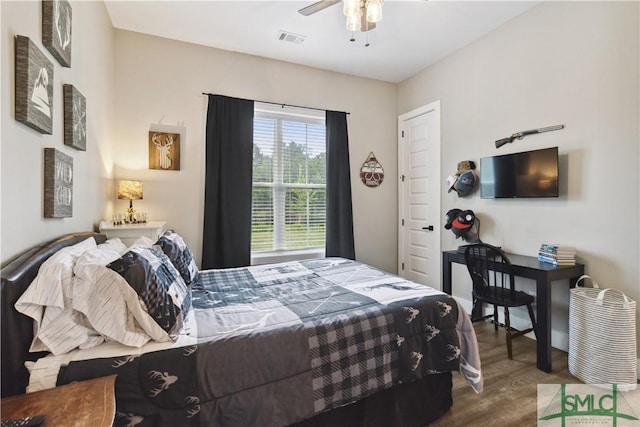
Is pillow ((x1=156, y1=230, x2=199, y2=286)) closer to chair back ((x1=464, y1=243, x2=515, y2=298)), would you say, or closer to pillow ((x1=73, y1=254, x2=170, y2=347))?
pillow ((x1=73, y1=254, x2=170, y2=347))

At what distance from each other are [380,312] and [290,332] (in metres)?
0.53

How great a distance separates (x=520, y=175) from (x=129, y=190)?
369cm

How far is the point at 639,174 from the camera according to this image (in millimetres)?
2205

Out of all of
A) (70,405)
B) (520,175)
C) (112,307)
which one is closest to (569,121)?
(520,175)

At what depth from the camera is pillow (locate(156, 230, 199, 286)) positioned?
7.28 ft

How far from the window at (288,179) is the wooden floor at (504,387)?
2352mm

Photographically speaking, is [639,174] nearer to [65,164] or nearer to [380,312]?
[380,312]

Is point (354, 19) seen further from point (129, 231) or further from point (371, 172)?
point (371, 172)

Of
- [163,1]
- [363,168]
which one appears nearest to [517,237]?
[363,168]

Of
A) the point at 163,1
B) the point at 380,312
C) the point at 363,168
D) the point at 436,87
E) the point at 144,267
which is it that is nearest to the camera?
the point at 144,267

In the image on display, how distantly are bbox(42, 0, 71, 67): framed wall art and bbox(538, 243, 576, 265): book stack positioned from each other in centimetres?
367

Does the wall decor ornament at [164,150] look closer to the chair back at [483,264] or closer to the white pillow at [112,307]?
the white pillow at [112,307]

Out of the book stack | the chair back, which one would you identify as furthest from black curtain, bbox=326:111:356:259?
the book stack

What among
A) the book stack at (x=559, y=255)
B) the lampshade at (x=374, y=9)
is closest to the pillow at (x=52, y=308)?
the lampshade at (x=374, y=9)
